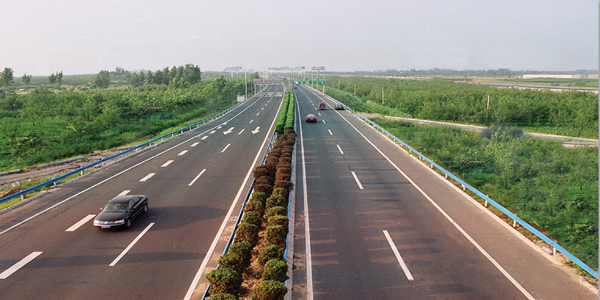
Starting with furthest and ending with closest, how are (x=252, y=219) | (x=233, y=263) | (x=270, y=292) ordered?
(x=252, y=219) < (x=233, y=263) < (x=270, y=292)

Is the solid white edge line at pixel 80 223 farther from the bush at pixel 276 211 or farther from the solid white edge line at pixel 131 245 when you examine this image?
the bush at pixel 276 211

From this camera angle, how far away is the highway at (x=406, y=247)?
9109 mm

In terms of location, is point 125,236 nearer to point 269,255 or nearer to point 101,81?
point 269,255

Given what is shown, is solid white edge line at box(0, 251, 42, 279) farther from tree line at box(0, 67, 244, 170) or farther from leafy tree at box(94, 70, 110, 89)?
leafy tree at box(94, 70, 110, 89)

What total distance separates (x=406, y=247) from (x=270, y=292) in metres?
5.30

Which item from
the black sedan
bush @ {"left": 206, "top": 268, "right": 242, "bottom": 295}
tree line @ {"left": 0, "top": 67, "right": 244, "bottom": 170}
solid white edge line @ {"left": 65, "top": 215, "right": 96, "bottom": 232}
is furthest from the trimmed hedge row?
tree line @ {"left": 0, "top": 67, "right": 244, "bottom": 170}

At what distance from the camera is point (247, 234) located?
36.8ft

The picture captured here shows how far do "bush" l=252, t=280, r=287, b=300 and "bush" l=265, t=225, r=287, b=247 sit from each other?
2558mm

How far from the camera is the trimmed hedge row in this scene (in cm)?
835

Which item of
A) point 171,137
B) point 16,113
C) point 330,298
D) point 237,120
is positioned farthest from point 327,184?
point 16,113

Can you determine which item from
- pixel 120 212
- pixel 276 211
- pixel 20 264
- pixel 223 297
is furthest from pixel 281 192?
pixel 20 264

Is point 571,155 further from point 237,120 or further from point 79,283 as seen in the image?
point 237,120

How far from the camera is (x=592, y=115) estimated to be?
35.1 meters

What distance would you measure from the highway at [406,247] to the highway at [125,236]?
3339 millimetres
